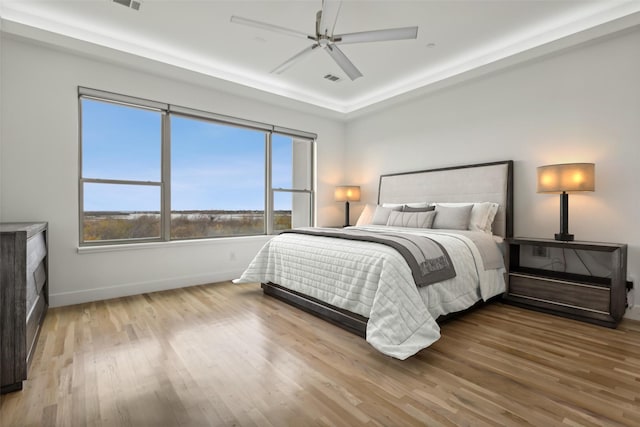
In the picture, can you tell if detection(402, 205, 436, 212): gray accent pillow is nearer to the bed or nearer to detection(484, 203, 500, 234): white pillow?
the bed

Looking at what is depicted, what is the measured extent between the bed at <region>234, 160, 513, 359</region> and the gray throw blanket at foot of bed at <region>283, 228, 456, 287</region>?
2cm

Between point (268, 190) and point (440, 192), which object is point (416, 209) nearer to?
point (440, 192)

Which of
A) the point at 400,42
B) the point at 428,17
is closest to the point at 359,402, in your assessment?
the point at 428,17

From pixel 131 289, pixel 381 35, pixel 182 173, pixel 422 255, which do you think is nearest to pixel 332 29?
pixel 381 35

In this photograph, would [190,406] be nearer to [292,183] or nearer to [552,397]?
[552,397]

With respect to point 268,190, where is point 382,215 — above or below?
below

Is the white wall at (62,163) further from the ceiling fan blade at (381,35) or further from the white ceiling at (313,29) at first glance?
the ceiling fan blade at (381,35)

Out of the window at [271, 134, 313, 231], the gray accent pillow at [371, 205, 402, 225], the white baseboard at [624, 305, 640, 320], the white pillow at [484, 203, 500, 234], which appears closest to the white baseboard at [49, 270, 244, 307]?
the window at [271, 134, 313, 231]

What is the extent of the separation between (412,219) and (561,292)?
1579 mm

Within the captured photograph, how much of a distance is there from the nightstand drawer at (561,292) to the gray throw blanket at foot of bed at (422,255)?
1.10 meters

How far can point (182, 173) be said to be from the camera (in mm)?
4293

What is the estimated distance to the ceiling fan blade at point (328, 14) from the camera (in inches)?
100

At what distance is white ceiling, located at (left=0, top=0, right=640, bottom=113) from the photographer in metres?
2.88

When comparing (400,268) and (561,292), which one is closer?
(400,268)
